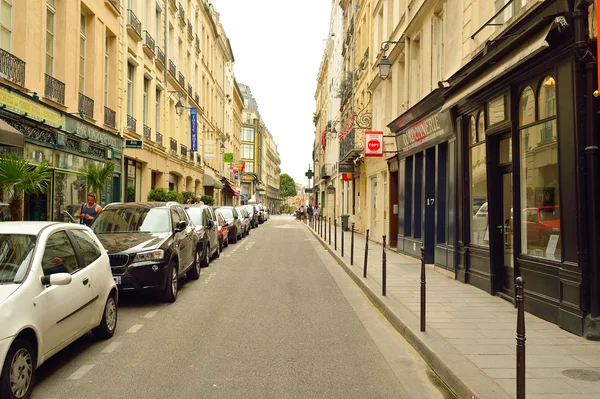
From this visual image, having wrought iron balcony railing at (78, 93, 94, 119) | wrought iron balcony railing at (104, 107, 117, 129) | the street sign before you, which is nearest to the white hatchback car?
wrought iron balcony railing at (78, 93, 94, 119)

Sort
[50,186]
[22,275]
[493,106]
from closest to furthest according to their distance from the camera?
[22,275], [493,106], [50,186]

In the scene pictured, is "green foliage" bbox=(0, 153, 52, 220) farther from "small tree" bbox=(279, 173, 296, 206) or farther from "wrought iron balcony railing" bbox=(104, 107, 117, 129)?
"small tree" bbox=(279, 173, 296, 206)

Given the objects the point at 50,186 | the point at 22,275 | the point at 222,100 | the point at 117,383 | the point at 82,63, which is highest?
the point at 222,100

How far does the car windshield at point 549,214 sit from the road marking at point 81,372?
243 inches

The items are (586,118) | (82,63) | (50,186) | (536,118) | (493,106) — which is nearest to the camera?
(586,118)

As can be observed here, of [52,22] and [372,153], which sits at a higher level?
[52,22]

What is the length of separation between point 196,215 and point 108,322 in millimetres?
8437

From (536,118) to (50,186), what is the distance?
40.1 feet

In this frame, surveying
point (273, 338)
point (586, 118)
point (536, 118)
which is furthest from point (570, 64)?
point (273, 338)

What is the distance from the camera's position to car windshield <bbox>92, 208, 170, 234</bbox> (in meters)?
9.24

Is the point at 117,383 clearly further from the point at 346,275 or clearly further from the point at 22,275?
the point at 346,275

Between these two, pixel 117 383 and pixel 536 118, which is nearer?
pixel 117 383

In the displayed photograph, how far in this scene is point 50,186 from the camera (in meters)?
13.7

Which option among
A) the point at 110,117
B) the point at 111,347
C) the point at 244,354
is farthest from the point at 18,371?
the point at 110,117
